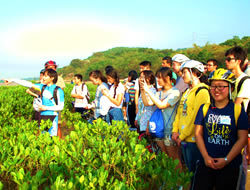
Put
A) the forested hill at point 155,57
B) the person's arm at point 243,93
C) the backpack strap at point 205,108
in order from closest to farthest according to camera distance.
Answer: the backpack strap at point 205,108 < the person's arm at point 243,93 < the forested hill at point 155,57

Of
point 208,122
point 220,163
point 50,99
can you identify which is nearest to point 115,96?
point 50,99

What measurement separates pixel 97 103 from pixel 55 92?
114 centimetres

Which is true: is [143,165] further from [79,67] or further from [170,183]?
[79,67]

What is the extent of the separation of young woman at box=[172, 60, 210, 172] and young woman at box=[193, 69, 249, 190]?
0.28 metres

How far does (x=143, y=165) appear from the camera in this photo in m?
2.21

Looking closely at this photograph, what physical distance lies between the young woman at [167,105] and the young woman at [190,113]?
242 millimetres

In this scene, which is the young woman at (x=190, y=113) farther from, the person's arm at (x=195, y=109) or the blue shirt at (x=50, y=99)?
the blue shirt at (x=50, y=99)

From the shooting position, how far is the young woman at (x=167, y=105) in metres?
3.41

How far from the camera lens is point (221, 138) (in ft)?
8.05

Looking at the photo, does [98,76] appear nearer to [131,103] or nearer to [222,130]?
[131,103]

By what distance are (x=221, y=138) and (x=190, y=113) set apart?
1.92 ft

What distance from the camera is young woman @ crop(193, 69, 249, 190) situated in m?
2.37

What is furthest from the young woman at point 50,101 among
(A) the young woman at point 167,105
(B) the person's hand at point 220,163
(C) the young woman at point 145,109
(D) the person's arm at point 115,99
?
(B) the person's hand at point 220,163

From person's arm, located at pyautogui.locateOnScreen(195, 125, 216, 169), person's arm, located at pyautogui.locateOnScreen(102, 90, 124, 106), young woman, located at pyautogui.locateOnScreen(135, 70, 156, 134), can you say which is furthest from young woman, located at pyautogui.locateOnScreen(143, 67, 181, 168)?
person's arm, located at pyautogui.locateOnScreen(102, 90, 124, 106)
